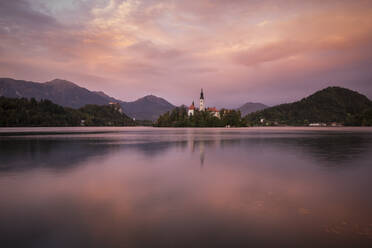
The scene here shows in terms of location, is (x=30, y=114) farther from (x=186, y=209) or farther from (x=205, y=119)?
(x=186, y=209)

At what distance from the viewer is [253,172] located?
16812 mm

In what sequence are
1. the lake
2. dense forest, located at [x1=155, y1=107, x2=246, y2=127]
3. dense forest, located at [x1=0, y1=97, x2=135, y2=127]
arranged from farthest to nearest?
dense forest, located at [x1=155, y1=107, x2=246, y2=127] < dense forest, located at [x1=0, y1=97, x2=135, y2=127] < the lake

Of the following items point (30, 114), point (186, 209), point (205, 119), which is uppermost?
point (30, 114)

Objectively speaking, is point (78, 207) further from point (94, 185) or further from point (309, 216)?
point (309, 216)

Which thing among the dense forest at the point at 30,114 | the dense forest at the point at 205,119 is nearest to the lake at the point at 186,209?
the dense forest at the point at 205,119

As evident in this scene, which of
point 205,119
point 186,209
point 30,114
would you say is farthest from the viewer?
point 205,119

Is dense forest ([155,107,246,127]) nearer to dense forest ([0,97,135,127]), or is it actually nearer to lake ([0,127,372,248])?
dense forest ([0,97,135,127])

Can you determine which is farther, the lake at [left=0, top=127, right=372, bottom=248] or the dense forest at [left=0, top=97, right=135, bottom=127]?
the dense forest at [left=0, top=97, right=135, bottom=127]

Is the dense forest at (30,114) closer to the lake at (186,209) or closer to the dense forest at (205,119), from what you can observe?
the dense forest at (205,119)

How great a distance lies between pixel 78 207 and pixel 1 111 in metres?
181

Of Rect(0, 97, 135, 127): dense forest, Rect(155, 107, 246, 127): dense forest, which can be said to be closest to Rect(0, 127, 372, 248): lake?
Rect(155, 107, 246, 127): dense forest

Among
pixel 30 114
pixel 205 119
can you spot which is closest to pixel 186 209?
pixel 205 119

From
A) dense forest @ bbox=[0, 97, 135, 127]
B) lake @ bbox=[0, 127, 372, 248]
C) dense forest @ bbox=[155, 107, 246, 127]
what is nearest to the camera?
lake @ bbox=[0, 127, 372, 248]

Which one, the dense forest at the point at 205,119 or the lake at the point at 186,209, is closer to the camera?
the lake at the point at 186,209
